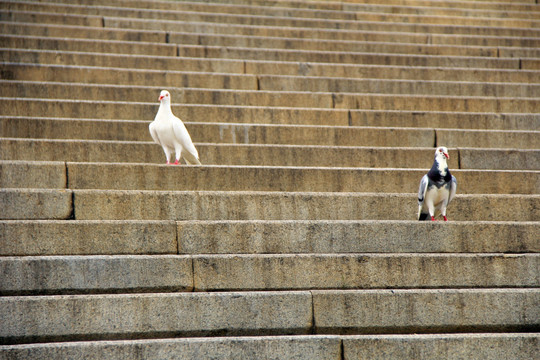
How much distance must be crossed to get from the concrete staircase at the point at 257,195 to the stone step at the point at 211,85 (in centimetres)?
2

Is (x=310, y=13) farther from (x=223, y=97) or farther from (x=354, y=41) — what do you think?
(x=223, y=97)

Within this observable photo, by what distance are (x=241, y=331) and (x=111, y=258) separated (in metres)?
1.01

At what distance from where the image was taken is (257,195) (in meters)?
5.66

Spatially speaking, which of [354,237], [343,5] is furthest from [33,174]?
[343,5]

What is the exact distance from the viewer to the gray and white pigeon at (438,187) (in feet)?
17.9

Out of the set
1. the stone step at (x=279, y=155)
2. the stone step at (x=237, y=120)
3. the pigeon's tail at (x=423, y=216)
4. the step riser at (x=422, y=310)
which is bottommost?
the step riser at (x=422, y=310)

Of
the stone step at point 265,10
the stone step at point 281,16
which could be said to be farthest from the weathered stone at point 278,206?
the stone step at point 265,10

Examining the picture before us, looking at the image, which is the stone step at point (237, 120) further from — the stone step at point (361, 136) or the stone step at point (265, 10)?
the stone step at point (265, 10)

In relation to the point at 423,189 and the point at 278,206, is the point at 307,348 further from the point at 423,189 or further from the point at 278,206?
the point at 423,189

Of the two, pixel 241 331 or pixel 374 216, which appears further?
pixel 374 216

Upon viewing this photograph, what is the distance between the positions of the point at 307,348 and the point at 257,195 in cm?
158

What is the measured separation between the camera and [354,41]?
996 centimetres

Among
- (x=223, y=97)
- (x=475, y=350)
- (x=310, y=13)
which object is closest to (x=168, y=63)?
(x=223, y=97)

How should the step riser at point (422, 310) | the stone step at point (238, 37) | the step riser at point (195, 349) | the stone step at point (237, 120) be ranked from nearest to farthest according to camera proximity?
the step riser at point (195, 349) → the step riser at point (422, 310) → the stone step at point (237, 120) → the stone step at point (238, 37)
